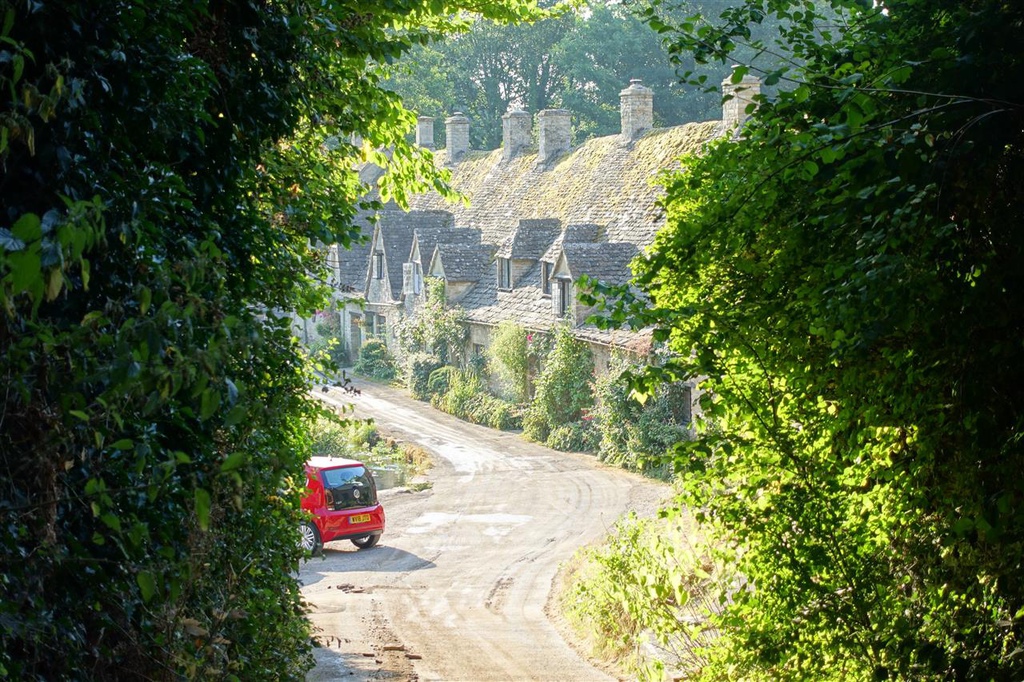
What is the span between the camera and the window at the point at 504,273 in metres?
39.8

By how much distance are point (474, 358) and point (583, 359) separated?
754 centimetres

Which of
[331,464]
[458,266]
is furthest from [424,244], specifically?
[331,464]

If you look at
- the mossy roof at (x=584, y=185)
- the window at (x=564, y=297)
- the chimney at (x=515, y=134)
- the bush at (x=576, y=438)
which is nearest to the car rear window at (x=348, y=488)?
the bush at (x=576, y=438)

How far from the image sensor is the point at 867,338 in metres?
6.16

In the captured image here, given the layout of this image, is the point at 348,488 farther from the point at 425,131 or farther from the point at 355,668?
the point at 425,131

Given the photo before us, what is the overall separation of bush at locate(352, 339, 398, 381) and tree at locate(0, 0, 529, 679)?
35.3 meters

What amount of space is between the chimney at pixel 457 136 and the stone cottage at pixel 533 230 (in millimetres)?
639

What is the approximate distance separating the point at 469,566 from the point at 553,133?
1104 inches

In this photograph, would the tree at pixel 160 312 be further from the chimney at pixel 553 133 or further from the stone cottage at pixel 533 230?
the chimney at pixel 553 133

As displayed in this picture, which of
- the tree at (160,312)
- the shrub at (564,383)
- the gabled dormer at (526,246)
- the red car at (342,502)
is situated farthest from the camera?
the gabled dormer at (526,246)

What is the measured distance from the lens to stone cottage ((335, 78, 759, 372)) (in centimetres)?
3472

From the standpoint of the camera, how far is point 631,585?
1303 cm

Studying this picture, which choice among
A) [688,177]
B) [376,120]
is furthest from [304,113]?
[688,177]

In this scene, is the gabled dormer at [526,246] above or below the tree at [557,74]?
below
